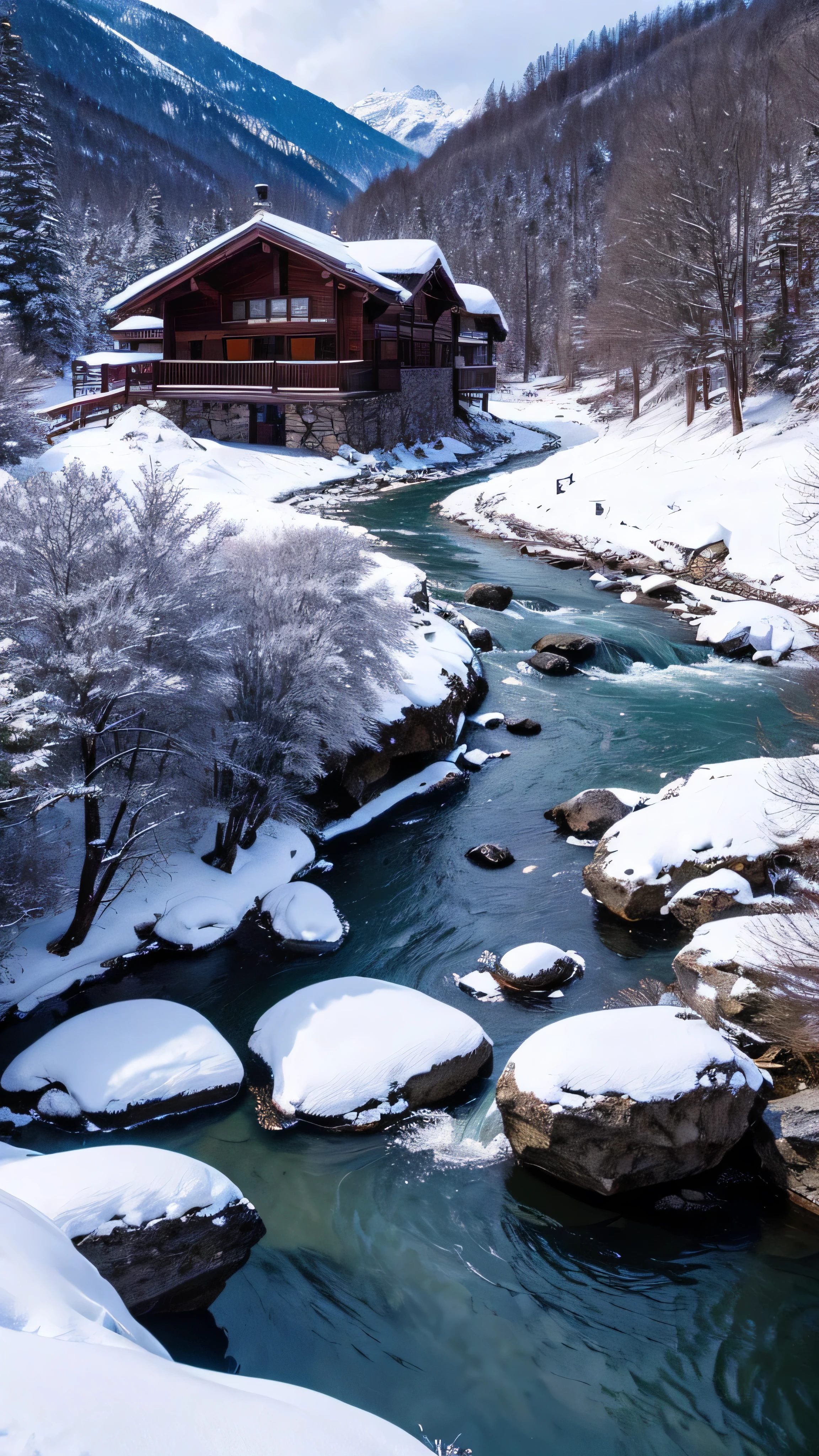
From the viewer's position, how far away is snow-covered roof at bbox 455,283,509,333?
170 feet

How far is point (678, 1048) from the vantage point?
787 cm

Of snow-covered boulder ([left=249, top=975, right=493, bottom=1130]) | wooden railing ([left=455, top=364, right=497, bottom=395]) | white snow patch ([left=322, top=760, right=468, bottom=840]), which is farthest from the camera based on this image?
wooden railing ([left=455, top=364, right=497, bottom=395])

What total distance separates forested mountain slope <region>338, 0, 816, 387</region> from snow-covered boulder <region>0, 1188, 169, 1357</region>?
30.4 m

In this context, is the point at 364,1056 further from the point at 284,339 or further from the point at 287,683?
the point at 284,339

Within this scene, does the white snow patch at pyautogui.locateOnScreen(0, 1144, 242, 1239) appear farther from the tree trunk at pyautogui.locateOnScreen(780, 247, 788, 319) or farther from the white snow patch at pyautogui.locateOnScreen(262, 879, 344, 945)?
the tree trunk at pyautogui.locateOnScreen(780, 247, 788, 319)

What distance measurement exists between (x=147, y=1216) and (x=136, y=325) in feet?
151

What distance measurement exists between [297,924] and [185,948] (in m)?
1.38

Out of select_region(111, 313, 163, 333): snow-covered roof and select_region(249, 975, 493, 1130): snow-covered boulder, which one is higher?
select_region(111, 313, 163, 333): snow-covered roof

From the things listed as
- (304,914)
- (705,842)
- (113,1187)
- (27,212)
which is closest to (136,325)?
(27,212)

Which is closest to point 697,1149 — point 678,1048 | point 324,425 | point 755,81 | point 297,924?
point 678,1048

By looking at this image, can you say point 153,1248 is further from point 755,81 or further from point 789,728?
point 755,81

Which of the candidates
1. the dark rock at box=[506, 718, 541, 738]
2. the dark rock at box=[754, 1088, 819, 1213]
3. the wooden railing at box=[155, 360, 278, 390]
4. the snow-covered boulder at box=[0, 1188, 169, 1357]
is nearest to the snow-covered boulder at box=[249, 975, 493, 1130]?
the dark rock at box=[754, 1088, 819, 1213]

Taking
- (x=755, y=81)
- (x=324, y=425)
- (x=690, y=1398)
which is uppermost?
(x=755, y=81)

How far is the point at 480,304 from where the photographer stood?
52.4 meters
